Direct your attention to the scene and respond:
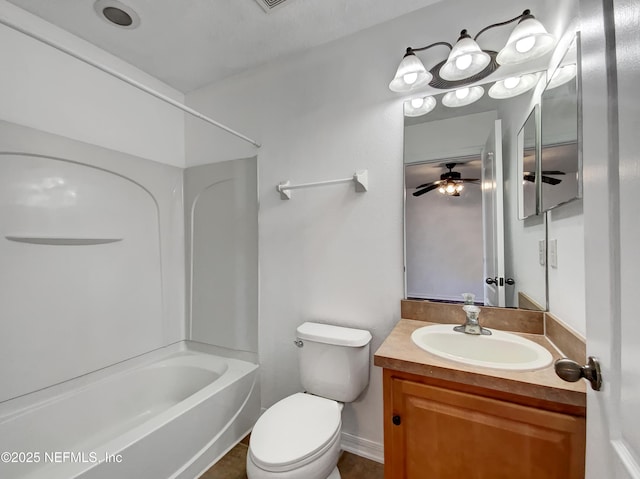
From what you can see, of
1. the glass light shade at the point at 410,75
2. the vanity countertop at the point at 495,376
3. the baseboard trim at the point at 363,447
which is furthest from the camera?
the baseboard trim at the point at 363,447

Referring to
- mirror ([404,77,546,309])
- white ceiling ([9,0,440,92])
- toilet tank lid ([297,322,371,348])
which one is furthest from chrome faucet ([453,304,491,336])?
white ceiling ([9,0,440,92])

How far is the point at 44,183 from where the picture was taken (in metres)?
1.55

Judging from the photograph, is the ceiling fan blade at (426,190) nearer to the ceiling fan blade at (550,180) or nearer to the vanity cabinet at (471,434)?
the ceiling fan blade at (550,180)

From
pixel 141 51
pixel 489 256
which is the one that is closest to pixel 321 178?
pixel 489 256

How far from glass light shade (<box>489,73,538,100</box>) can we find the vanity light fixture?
79 millimetres

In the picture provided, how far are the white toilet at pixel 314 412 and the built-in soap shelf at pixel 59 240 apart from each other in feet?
4.66

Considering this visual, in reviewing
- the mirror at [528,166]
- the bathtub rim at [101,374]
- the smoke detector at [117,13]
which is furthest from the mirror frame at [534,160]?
the smoke detector at [117,13]

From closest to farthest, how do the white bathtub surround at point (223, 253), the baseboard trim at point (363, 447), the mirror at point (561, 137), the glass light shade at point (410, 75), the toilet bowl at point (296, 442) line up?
the mirror at point (561, 137) → the toilet bowl at point (296, 442) → the glass light shade at point (410, 75) → the baseboard trim at point (363, 447) → the white bathtub surround at point (223, 253)

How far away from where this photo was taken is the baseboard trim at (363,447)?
1.58 metres

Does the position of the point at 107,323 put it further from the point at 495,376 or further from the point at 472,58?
the point at 472,58

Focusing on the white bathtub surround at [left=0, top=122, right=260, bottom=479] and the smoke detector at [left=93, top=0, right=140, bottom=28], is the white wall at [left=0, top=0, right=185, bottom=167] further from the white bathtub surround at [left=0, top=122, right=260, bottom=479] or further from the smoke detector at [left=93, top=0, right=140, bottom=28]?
the smoke detector at [left=93, top=0, right=140, bottom=28]

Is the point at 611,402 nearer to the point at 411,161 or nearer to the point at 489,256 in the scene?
the point at 489,256

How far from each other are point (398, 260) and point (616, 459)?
3.56 feet

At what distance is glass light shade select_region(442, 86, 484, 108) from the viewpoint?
4.58 feet
